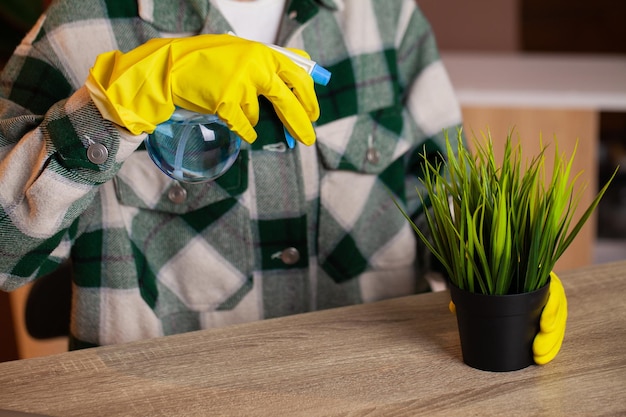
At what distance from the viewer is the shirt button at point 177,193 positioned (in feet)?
4.56

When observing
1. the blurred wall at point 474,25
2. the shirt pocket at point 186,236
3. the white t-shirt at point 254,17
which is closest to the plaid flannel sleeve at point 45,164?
the shirt pocket at point 186,236

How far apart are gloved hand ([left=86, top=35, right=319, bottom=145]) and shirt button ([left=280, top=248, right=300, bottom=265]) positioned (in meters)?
0.45

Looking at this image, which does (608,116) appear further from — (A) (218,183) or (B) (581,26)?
(A) (218,183)

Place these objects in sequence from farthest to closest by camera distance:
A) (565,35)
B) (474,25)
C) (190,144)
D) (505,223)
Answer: (565,35) → (474,25) → (190,144) → (505,223)

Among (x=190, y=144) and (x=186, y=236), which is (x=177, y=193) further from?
(x=190, y=144)

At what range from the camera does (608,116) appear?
4312 millimetres

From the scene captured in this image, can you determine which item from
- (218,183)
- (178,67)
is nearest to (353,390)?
(178,67)

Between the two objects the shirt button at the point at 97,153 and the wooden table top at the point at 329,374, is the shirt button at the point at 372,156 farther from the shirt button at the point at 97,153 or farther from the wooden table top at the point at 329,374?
the shirt button at the point at 97,153

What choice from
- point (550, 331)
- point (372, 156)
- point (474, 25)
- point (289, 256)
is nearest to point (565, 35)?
point (474, 25)

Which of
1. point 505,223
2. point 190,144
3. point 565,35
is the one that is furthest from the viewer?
point 565,35

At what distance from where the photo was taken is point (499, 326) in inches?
38.1

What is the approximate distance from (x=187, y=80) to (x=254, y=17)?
0.48 meters

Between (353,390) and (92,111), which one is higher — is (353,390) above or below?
below

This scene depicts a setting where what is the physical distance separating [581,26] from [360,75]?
133 inches
